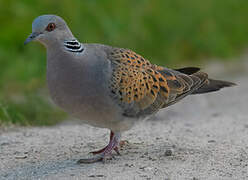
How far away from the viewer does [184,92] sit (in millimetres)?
5125

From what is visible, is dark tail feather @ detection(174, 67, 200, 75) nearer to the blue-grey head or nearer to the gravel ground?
the gravel ground

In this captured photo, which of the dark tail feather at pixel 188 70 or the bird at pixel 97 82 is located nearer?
the bird at pixel 97 82

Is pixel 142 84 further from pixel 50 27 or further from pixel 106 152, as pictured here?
pixel 50 27

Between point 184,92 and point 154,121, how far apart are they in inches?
67.3

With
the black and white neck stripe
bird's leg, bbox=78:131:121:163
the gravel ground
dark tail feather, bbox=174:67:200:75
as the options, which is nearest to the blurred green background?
the gravel ground

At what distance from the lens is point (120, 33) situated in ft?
29.8

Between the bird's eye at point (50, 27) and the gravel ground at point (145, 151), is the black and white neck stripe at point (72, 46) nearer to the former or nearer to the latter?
the bird's eye at point (50, 27)

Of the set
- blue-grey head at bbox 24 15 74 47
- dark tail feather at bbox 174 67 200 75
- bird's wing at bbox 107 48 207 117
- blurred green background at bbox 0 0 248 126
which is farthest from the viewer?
blurred green background at bbox 0 0 248 126

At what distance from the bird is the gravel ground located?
0.81 ft

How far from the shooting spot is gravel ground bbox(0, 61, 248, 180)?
4.23m

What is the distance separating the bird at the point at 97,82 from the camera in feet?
13.9

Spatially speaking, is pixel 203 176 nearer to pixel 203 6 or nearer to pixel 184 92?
pixel 184 92

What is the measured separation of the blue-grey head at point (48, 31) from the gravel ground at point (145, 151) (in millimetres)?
1054

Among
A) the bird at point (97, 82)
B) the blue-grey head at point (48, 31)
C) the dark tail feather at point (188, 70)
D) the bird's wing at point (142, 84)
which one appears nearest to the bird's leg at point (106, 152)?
the bird at point (97, 82)
